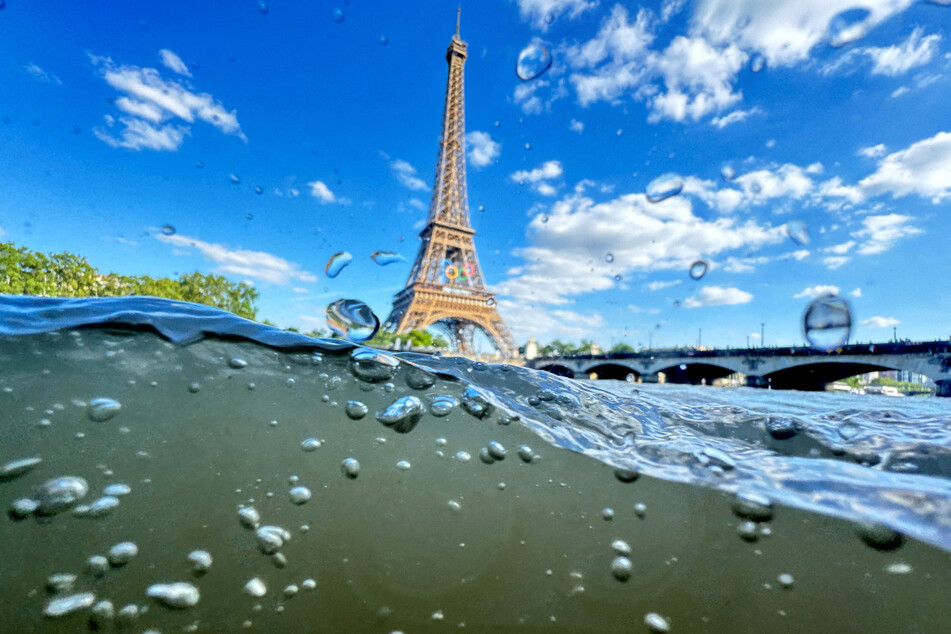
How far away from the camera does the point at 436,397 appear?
8.75ft

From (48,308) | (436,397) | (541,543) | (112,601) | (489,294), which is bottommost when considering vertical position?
(112,601)

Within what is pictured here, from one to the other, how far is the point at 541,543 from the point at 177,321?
2.95 m

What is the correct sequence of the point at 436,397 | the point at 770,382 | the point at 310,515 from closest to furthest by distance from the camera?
1. the point at 310,515
2. the point at 436,397
3. the point at 770,382

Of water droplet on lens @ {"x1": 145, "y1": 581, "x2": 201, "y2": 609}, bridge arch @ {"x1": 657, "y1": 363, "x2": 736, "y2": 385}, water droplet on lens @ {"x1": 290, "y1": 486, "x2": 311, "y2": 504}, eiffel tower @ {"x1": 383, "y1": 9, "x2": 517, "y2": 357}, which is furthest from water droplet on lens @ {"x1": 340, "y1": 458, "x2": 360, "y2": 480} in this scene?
bridge arch @ {"x1": 657, "y1": 363, "x2": 736, "y2": 385}

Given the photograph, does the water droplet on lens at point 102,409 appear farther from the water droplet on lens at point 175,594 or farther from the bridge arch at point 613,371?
the bridge arch at point 613,371

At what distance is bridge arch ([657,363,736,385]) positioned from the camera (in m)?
33.4

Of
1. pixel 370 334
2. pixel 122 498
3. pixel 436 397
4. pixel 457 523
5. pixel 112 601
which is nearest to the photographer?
pixel 112 601

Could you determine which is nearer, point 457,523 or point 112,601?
point 112,601

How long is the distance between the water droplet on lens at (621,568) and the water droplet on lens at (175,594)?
5.35 feet

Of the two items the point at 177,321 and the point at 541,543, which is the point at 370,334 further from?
the point at 541,543

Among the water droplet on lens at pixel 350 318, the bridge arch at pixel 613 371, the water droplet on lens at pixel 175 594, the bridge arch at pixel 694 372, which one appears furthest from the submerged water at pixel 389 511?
the bridge arch at pixel 613 371

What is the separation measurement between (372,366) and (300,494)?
48.6 inches

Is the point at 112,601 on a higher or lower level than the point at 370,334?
lower

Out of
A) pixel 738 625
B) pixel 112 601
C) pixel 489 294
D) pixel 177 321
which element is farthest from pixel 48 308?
pixel 489 294
